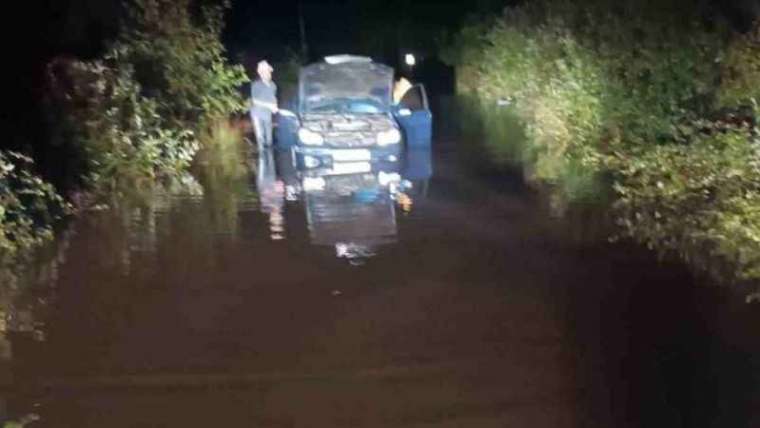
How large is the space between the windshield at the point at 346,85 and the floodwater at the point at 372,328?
23.9 ft

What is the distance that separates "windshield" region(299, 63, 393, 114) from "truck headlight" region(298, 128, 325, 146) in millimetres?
1906

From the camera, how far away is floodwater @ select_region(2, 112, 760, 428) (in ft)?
26.4

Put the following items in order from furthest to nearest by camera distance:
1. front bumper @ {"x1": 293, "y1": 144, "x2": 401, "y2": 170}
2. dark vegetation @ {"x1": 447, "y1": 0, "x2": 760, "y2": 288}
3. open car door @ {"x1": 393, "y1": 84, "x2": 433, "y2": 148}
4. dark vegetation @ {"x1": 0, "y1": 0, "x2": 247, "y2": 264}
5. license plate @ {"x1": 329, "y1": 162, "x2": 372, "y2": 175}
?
open car door @ {"x1": 393, "y1": 84, "x2": 433, "y2": 148} < front bumper @ {"x1": 293, "y1": 144, "x2": 401, "y2": 170} < license plate @ {"x1": 329, "y1": 162, "x2": 372, "y2": 175} < dark vegetation @ {"x1": 0, "y1": 0, "x2": 247, "y2": 264} < dark vegetation @ {"x1": 447, "y1": 0, "x2": 760, "y2": 288}

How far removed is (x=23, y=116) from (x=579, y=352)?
30.5 ft

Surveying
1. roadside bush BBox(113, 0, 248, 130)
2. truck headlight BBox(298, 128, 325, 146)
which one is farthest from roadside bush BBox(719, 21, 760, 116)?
roadside bush BBox(113, 0, 248, 130)

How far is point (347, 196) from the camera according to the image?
54.5ft

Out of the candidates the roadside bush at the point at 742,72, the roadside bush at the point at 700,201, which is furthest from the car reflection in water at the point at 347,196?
the roadside bush at the point at 742,72

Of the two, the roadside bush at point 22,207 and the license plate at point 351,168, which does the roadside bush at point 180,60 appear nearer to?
the license plate at point 351,168

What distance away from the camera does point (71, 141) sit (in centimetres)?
1598

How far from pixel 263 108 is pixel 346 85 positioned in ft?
6.55

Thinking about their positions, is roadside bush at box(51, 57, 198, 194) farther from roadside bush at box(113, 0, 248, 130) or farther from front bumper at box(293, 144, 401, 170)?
front bumper at box(293, 144, 401, 170)

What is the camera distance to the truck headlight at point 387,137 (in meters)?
19.7

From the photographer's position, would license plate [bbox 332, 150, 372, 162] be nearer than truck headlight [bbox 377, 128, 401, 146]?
Yes

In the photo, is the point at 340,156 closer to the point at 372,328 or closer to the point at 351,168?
the point at 351,168
